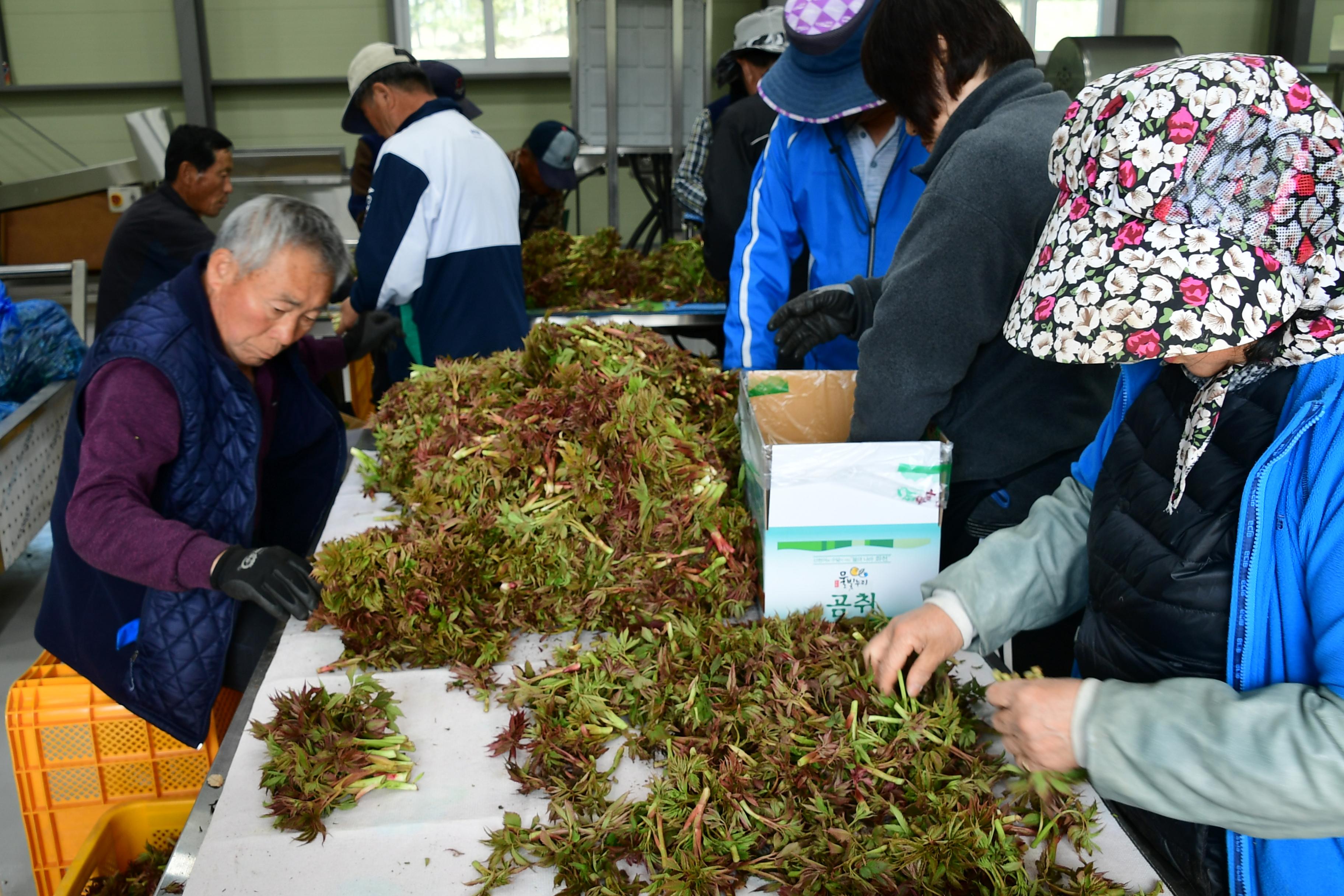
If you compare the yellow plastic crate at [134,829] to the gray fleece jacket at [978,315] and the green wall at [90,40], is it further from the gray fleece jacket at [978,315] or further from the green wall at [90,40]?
the green wall at [90,40]

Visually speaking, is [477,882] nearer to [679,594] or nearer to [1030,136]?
[679,594]

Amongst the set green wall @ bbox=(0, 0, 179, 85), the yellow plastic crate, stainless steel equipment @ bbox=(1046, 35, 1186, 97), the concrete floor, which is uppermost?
green wall @ bbox=(0, 0, 179, 85)

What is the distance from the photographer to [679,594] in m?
1.60

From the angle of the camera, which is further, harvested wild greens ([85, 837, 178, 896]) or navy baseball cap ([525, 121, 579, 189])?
navy baseball cap ([525, 121, 579, 189])

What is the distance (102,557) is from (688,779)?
4.04ft

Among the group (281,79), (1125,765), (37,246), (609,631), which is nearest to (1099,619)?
(1125,765)

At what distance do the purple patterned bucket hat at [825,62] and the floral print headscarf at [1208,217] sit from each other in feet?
4.37

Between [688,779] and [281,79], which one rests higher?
[281,79]

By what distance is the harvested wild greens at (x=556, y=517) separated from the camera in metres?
1.56

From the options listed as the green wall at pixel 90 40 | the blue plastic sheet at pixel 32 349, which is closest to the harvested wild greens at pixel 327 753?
the blue plastic sheet at pixel 32 349

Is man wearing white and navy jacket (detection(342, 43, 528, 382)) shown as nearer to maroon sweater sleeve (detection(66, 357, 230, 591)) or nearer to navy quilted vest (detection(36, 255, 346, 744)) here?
navy quilted vest (detection(36, 255, 346, 744))

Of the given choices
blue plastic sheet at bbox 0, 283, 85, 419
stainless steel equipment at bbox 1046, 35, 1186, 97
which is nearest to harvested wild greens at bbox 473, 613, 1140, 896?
blue plastic sheet at bbox 0, 283, 85, 419

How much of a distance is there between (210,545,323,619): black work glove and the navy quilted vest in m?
0.24

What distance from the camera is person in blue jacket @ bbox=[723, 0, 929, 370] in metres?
2.30
